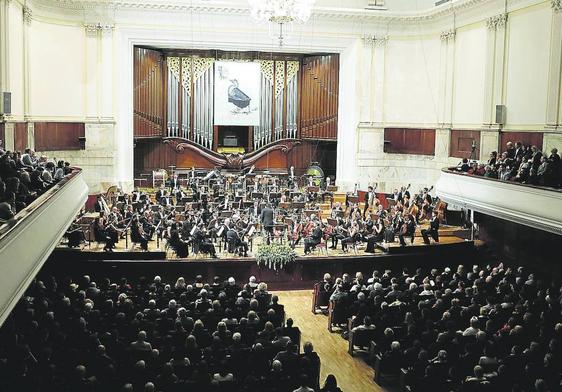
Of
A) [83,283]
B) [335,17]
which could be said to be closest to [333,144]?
[335,17]

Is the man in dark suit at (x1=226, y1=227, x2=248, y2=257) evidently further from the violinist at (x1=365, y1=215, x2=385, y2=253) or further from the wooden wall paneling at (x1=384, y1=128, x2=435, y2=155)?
the wooden wall paneling at (x1=384, y1=128, x2=435, y2=155)

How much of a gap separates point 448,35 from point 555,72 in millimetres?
6541

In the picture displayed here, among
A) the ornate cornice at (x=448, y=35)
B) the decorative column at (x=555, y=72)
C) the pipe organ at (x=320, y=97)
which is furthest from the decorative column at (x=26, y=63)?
the decorative column at (x=555, y=72)

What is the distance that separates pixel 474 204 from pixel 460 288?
13.9 feet

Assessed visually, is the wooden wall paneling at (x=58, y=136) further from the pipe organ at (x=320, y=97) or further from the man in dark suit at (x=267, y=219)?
the pipe organ at (x=320, y=97)

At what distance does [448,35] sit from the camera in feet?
81.9

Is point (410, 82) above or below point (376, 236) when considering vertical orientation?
above

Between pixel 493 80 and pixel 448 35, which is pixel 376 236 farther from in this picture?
pixel 448 35

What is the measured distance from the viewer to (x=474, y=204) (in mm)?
17734

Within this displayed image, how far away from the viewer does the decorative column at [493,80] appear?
21750 millimetres

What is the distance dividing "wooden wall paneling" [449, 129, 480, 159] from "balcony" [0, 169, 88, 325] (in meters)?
14.6

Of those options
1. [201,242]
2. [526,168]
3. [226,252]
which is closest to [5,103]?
[201,242]

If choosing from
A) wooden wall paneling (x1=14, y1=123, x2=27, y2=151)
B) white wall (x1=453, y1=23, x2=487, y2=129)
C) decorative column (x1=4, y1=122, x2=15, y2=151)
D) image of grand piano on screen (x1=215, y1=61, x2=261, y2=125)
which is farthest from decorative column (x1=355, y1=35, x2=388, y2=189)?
decorative column (x1=4, y1=122, x2=15, y2=151)

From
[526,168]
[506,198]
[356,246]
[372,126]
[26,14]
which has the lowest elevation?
[356,246]
